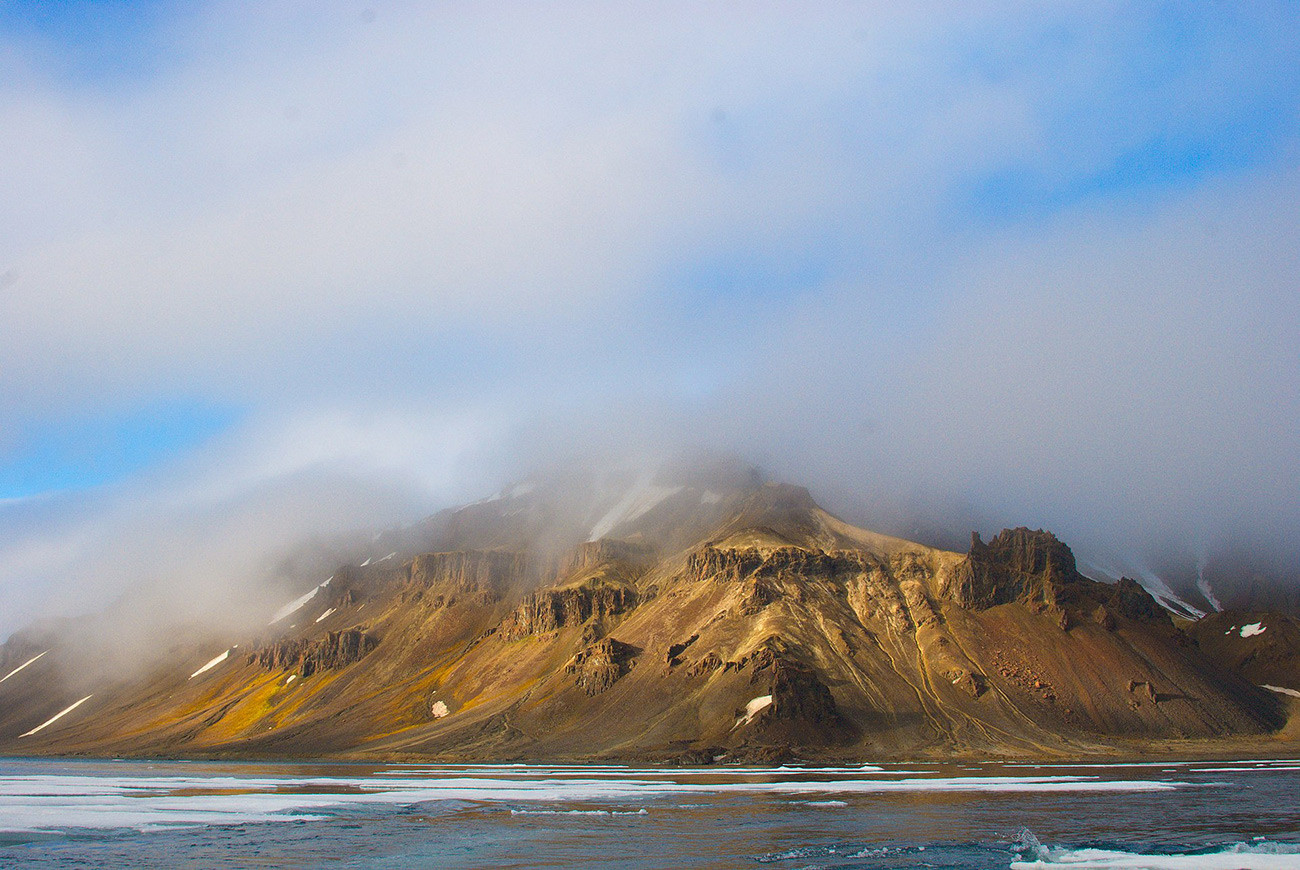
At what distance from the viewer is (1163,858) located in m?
51.6

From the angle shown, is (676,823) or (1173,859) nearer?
(1173,859)

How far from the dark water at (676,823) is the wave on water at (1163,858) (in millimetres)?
195

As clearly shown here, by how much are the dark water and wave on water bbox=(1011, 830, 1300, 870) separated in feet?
0.64

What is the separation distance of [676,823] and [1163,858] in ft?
102

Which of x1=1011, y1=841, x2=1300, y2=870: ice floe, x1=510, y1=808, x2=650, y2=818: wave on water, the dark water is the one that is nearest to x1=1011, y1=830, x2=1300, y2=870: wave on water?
x1=1011, y1=841, x2=1300, y2=870: ice floe

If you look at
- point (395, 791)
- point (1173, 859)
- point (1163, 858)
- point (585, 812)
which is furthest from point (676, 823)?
point (395, 791)

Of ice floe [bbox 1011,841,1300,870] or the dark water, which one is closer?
ice floe [bbox 1011,841,1300,870]

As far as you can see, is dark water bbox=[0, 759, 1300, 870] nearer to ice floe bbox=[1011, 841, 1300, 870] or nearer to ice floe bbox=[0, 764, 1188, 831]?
ice floe bbox=[1011, 841, 1300, 870]

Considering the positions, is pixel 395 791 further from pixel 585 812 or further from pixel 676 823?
pixel 676 823

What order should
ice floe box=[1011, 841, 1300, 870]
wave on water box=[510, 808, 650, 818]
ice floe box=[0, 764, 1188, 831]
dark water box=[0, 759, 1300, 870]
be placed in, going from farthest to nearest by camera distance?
ice floe box=[0, 764, 1188, 831]
wave on water box=[510, 808, 650, 818]
dark water box=[0, 759, 1300, 870]
ice floe box=[1011, 841, 1300, 870]

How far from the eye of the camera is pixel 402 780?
4978 inches

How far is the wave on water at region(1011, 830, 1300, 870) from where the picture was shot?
160 ft

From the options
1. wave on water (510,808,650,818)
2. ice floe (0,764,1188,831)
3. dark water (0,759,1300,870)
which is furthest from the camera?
ice floe (0,764,1188,831)

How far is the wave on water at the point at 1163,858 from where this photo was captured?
48812mm
